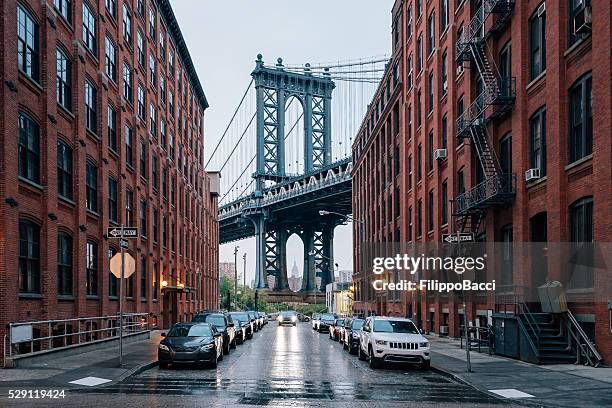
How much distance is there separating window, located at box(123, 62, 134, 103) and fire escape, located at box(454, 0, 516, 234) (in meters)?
17.4

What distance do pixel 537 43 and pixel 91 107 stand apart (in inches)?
736

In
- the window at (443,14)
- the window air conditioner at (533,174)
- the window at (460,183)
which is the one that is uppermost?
the window at (443,14)

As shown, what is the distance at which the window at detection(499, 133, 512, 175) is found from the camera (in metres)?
31.5

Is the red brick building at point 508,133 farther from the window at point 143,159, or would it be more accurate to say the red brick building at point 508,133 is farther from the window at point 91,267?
the window at point 143,159

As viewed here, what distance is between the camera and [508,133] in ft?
104

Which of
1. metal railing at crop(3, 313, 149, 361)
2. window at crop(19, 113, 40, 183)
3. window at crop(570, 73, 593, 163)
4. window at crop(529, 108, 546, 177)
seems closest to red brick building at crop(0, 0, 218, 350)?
window at crop(19, 113, 40, 183)

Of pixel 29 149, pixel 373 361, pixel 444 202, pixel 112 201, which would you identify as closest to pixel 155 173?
pixel 112 201

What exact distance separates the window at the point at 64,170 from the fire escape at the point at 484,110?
1616 centimetres

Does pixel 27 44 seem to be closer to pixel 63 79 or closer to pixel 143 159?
pixel 63 79

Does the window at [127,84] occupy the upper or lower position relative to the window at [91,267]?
upper

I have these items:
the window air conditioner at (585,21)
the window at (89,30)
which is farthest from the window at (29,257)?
the window air conditioner at (585,21)

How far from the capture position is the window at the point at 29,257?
25.0m

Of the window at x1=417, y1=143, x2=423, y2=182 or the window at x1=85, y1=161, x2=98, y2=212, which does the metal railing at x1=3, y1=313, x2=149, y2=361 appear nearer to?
the window at x1=85, y1=161, x2=98, y2=212

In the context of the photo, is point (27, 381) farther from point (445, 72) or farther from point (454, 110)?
point (445, 72)
